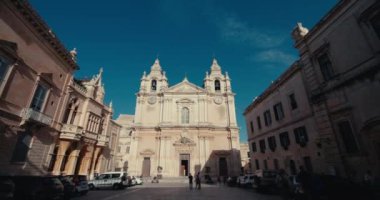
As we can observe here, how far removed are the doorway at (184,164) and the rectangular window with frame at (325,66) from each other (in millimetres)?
24416

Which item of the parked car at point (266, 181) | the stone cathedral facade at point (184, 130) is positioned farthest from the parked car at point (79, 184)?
the stone cathedral facade at point (184, 130)

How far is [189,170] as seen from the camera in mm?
30016

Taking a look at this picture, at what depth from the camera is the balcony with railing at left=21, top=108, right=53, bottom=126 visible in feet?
39.0

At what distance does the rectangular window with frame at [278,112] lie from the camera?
17.0 meters

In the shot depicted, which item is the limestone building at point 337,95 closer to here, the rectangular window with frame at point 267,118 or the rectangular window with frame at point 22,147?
the rectangular window with frame at point 267,118

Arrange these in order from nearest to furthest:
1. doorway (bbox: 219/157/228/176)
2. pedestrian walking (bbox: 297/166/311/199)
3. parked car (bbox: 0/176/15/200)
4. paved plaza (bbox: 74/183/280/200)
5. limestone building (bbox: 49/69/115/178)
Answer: parked car (bbox: 0/176/15/200) → pedestrian walking (bbox: 297/166/311/199) → paved plaza (bbox: 74/183/280/200) → limestone building (bbox: 49/69/115/178) → doorway (bbox: 219/157/228/176)

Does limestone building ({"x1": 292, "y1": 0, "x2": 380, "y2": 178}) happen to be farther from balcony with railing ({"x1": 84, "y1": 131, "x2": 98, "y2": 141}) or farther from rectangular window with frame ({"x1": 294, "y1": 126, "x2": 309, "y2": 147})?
balcony with railing ({"x1": 84, "y1": 131, "x2": 98, "y2": 141})

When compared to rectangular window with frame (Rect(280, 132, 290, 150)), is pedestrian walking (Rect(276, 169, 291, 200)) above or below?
below

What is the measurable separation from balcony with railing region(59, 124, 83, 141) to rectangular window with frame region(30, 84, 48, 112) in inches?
126

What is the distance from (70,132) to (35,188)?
876 centimetres

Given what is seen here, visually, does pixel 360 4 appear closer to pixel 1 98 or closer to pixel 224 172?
pixel 1 98

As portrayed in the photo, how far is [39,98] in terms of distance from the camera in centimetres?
1362

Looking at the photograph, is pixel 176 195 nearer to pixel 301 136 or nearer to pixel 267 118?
pixel 301 136

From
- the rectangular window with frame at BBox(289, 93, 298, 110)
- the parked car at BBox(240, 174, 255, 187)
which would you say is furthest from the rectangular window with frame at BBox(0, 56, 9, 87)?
the rectangular window with frame at BBox(289, 93, 298, 110)
